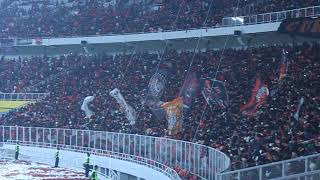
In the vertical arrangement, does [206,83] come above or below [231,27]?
below

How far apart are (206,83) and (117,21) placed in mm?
13688

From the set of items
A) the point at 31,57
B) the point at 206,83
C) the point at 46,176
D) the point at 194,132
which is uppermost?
the point at 31,57

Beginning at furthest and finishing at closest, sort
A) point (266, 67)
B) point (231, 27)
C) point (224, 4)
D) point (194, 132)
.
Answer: point (224, 4), point (231, 27), point (266, 67), point (194, 132)

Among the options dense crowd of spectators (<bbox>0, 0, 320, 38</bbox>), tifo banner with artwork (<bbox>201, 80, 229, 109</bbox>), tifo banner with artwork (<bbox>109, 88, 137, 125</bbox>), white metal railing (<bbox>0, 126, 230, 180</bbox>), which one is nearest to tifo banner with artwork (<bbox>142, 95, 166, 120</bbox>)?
tifo banner with artwork (<bbox>109, 88, 137, 125</bbox>)

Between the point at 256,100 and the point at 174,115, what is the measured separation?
369cm

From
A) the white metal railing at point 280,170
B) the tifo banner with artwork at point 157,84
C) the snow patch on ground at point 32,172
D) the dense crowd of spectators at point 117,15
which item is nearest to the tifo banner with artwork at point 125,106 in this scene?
the tifo banner with artwork at point 157,84

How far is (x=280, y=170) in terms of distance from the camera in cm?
1455

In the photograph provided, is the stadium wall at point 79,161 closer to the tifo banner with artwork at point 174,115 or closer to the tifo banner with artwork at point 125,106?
the tifo banner with artwork at point 174,115

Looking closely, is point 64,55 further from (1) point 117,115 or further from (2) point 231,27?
(2) point 231,27

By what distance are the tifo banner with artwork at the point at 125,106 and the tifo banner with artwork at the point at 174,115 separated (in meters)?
2.91

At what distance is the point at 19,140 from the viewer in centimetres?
3091

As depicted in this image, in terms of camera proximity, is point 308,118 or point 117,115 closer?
point 308,118

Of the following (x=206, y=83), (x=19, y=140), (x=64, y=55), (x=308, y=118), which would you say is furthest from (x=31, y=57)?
(x=308, y=118)

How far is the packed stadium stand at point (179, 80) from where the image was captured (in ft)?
67.4
